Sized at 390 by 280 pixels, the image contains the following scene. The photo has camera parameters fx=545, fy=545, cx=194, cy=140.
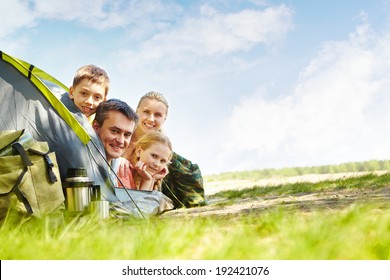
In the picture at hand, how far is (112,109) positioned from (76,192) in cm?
105

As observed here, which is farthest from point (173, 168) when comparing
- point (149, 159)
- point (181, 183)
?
point (149, 159)

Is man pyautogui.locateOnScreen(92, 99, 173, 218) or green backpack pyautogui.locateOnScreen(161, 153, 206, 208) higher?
man pyautogui.locateOnScreen(92, 99, 173, 218)

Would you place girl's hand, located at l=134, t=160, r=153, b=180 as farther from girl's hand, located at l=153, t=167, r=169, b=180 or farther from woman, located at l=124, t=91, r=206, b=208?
woman, located at l=124, t=91, r=206, b=208

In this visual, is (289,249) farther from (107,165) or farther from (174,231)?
(107,165)

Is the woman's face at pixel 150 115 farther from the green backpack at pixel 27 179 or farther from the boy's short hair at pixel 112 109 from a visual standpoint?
the green backpack at pixel 27 179

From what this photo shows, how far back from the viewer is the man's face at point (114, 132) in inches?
188

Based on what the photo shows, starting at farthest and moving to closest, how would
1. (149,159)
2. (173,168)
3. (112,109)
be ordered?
(173,168), (149,159), (112,109)

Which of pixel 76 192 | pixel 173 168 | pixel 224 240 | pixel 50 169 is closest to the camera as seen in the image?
pixel 224 240

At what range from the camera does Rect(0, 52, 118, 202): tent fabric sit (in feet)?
14.4

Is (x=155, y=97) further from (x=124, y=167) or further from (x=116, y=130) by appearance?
(x=116, y=130)

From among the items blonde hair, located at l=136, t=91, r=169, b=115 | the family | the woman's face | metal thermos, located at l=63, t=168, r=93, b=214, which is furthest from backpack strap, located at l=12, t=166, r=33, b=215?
blonde hair, located at l=136, t=91, r=169, b=115

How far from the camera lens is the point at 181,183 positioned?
239 inches

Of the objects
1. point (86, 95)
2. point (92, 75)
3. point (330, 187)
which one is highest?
point (92, 75)
